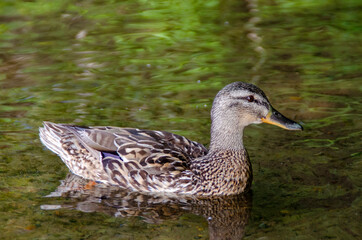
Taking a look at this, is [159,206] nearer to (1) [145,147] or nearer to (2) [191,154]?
(1) [145,147]

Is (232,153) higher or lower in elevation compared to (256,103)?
lower

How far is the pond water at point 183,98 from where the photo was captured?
279 inches

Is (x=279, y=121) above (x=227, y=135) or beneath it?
above

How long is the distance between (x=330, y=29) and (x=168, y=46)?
142 inches

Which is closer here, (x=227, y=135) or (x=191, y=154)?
(x=227, y=135)

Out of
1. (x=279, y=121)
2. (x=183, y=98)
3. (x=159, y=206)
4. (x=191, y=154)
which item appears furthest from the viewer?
(x=183, y=98)

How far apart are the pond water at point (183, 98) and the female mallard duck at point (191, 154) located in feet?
0.76

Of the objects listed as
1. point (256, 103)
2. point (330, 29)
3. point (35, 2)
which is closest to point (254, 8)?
point (330, 29)

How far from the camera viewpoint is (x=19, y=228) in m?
6.85

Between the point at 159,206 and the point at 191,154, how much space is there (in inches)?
38.8

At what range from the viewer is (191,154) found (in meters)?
8.22

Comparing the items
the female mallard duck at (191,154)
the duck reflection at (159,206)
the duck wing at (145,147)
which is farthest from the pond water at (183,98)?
the duck wing at (145,147)

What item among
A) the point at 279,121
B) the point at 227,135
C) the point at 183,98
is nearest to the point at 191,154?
the point at 227,135

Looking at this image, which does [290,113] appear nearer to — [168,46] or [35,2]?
[168,46]
